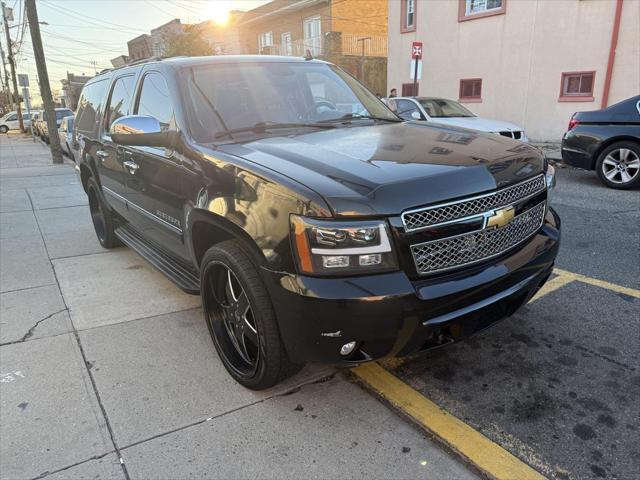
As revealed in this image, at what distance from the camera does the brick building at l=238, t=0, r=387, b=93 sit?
24011mm

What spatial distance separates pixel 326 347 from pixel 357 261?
1.43 ft

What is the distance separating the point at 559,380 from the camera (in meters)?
2.89

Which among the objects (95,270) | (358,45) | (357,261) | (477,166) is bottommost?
(95,270)

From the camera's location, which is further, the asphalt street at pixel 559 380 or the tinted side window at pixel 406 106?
the tinted side window at pixel 406 106

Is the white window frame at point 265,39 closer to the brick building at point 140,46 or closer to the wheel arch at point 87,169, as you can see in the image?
the brick building at point 140,46

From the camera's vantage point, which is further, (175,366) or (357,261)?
(175,366)

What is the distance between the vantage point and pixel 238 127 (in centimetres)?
323

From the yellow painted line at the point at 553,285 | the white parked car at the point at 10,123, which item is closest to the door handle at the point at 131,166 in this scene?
the yellow painted line at the point at 553,285

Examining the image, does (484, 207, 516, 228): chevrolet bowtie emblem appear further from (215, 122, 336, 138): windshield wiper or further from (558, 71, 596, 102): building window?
(558, 71, 596, 102): building window

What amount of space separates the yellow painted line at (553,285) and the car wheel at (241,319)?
7.70 ft

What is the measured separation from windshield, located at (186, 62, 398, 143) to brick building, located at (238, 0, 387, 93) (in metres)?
20.4

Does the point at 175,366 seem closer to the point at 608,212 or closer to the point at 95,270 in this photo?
the point at 95,270

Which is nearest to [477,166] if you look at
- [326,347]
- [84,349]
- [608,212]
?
[326,347]

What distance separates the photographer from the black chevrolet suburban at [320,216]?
7.15 ft
